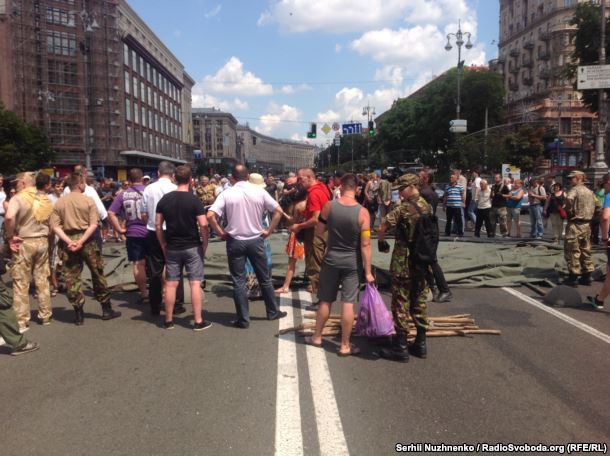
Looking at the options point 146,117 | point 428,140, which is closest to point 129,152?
point 146,117

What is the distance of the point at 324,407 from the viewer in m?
3.96

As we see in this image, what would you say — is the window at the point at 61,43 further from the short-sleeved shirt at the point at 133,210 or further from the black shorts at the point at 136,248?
the black shorts at the point at 136,248

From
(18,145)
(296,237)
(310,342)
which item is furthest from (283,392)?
(18,145)

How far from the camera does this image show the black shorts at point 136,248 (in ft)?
23.1

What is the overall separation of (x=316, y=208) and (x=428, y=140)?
218ft

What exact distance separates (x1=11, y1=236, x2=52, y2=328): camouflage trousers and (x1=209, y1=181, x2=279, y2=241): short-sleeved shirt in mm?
2125

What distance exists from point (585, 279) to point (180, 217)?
651 cm

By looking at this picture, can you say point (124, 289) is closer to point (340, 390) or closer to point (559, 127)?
point (340, 390)

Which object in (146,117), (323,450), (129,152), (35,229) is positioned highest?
(146,117)

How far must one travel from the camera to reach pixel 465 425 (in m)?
3.62

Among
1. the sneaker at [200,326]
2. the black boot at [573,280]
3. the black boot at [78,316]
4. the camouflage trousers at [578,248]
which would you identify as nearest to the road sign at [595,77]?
the camouflage trousers at [578,248]

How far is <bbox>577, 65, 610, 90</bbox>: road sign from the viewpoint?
63.4 feet

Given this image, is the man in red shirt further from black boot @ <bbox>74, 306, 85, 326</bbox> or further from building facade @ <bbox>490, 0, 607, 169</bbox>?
building facade @ <bbox>490, 0, 607, 169</bbox>

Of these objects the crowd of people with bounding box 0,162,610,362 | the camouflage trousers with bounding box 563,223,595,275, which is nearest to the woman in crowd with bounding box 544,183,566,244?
the camouflage trousers with bounding box 563,223,595,275
